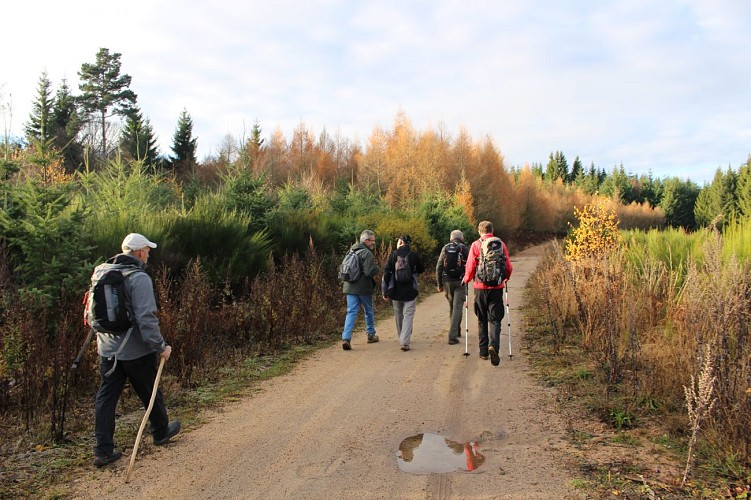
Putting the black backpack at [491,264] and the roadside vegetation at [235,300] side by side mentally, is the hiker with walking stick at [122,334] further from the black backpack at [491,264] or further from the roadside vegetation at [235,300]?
the black backpack at [491,264]

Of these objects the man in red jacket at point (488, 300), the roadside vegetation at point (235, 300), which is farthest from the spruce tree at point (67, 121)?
the man in red jacket at point (488, 300)

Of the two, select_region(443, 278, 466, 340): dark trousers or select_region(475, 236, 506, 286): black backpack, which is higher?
select_region(475, 236, 506, 286): black backpack

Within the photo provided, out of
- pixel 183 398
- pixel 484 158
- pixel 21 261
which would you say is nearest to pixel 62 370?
pixel 183 398

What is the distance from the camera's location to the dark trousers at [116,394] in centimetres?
463

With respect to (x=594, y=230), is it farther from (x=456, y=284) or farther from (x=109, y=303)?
(x=109, y=303)

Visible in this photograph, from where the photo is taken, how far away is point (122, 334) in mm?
4742

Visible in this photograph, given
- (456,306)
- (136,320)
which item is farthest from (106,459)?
(456,306)

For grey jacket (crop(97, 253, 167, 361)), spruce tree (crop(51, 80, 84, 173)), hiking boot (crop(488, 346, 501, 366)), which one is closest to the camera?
grey jacket (crop(97, 253, 167, 361))

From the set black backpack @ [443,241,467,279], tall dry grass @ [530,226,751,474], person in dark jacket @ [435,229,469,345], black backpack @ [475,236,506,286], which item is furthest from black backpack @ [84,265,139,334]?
black backpack @ [443,241,467,279]

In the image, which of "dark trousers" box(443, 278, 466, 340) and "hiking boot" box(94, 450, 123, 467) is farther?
"dark trousers" box(443, 278, 466, 340)

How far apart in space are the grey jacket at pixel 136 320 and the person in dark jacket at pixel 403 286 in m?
5.01

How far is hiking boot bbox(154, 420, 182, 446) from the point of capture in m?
5.01

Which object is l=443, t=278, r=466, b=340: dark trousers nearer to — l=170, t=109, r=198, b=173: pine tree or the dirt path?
the dirt path

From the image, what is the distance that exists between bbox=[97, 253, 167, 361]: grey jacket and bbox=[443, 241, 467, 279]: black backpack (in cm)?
571
